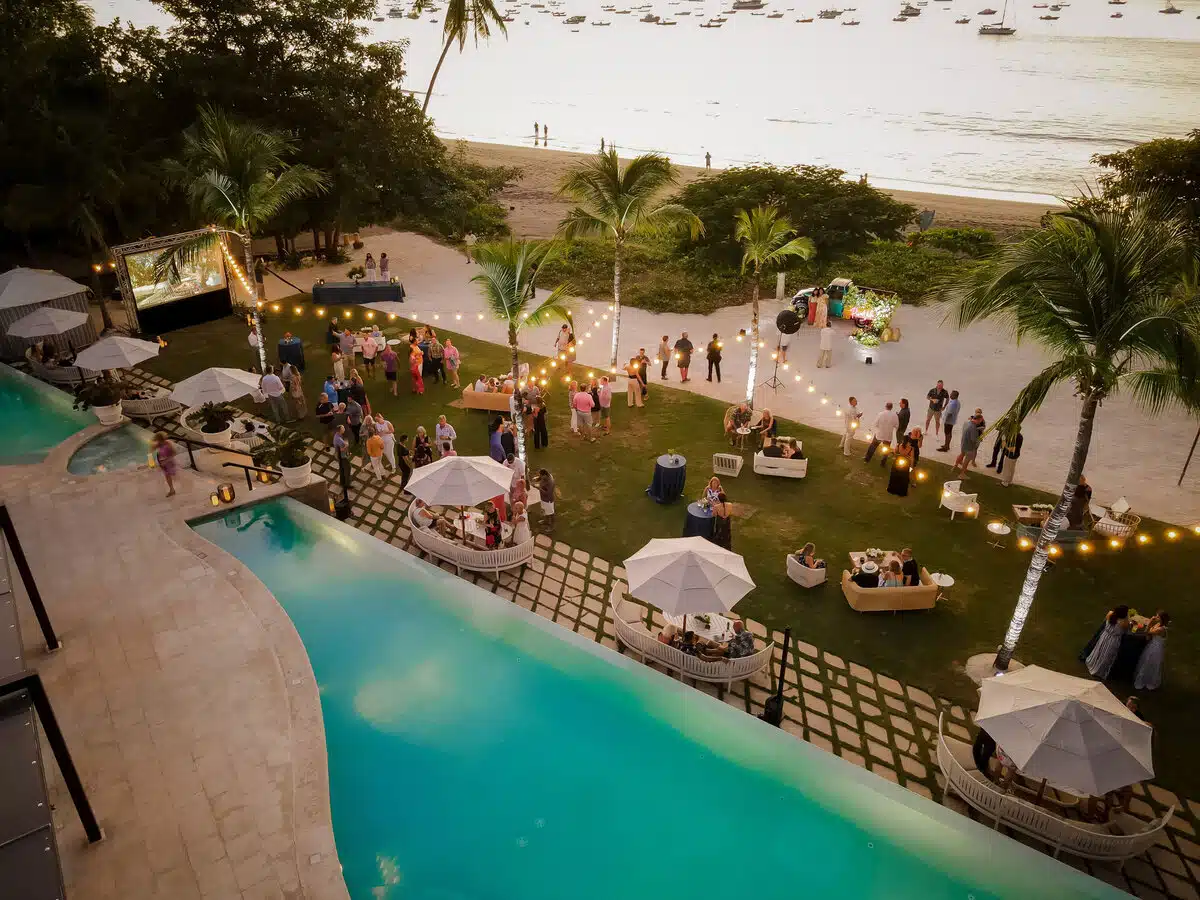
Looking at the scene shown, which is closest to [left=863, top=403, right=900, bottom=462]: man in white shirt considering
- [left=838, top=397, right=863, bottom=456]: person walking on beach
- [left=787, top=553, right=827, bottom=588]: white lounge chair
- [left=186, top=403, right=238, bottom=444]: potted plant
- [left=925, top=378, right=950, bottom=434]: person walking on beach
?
[left=838, top=397, right=863, bottom=456]: person walking on beach

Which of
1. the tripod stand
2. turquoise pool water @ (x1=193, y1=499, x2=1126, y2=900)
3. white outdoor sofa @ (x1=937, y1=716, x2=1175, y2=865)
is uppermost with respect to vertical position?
the tripod stand

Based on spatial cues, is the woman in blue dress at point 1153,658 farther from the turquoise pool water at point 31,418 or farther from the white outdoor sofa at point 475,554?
the turquoise pool water at point 31,418

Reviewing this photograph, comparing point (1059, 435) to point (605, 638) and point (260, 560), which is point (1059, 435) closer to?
point (605, 638)

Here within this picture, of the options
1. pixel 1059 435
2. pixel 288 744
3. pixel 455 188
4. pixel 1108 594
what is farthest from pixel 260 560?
pixel 455 188

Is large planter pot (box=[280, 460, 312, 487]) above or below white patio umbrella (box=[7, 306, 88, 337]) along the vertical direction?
below

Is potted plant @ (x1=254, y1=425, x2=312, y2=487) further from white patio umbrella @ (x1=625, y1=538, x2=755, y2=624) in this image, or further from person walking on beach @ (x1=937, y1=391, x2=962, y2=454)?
person walking on beach @ (x1=937, y1=391, x2=962, y2=454)

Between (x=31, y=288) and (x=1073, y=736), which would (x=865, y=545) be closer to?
(x=1073, y=736)

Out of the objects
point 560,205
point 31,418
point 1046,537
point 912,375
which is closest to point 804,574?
point 1046,537
